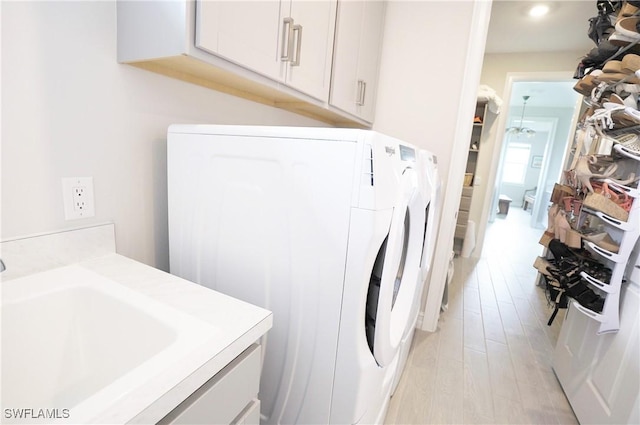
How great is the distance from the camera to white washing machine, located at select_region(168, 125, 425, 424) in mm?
756

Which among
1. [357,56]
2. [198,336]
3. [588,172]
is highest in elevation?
[357,56]

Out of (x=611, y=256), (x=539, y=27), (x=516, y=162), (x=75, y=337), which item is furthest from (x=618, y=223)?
(x=516, y=162)

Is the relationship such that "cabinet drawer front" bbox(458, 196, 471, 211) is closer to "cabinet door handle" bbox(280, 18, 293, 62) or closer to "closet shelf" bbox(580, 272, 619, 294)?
"closet shelf" bbox(580, 272, 619, 294)

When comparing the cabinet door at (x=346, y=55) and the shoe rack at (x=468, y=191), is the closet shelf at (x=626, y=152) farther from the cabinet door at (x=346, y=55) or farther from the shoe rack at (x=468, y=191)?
the shoe rack at (x=468, y=191)

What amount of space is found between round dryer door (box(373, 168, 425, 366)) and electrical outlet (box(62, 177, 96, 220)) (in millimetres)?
866

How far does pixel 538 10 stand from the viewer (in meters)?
A: 2.65

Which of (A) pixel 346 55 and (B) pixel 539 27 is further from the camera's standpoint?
(B) pixel 539 27

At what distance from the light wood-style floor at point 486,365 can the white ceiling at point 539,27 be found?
8.26ft

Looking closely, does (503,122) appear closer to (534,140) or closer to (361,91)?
(361,91)

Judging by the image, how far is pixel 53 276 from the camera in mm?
790

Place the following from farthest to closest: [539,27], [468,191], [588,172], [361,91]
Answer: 1. [468,191]
2. [539,27]
3. [361,91]
4. [588,172]

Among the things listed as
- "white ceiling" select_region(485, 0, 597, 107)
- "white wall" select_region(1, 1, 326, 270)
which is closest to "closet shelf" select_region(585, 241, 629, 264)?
"white wall" select_region(1, 1, 326, 270)

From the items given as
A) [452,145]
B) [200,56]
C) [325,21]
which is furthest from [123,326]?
[452,145]

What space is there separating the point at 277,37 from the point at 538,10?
9.16 ft
